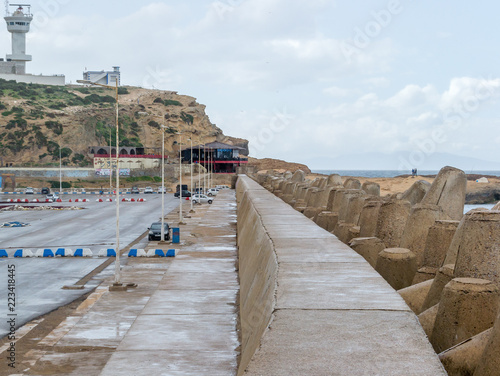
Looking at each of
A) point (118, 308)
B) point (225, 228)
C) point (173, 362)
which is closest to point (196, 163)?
point (225, 228)

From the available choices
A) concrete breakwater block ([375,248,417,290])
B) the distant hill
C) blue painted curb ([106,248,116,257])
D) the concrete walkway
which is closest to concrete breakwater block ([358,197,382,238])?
the concrete walkway

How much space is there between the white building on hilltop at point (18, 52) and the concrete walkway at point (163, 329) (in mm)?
172119

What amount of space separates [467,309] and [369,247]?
546cm

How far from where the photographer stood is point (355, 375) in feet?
14.5

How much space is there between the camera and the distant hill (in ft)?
470

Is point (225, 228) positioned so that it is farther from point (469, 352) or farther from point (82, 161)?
point (82, 161)

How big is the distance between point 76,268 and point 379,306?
27192 mm

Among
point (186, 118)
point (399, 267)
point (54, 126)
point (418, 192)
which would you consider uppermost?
point (186, 118)

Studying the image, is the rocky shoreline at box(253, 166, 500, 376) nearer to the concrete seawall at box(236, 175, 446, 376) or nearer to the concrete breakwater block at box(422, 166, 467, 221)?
the concrete breakwater block at box(422, 166, 467, 221)

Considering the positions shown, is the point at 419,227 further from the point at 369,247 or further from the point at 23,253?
the point at 23,253

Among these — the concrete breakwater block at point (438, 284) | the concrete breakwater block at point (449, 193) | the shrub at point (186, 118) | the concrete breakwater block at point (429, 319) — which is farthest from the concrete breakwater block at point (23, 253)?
the shrub at point (186, 118)

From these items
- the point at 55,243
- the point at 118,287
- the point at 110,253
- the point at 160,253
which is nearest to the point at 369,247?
the point at 118,287

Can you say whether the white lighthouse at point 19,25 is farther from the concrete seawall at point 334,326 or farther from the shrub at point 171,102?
the concrete seawall at point 334,326

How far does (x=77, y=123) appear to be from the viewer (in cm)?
15350
